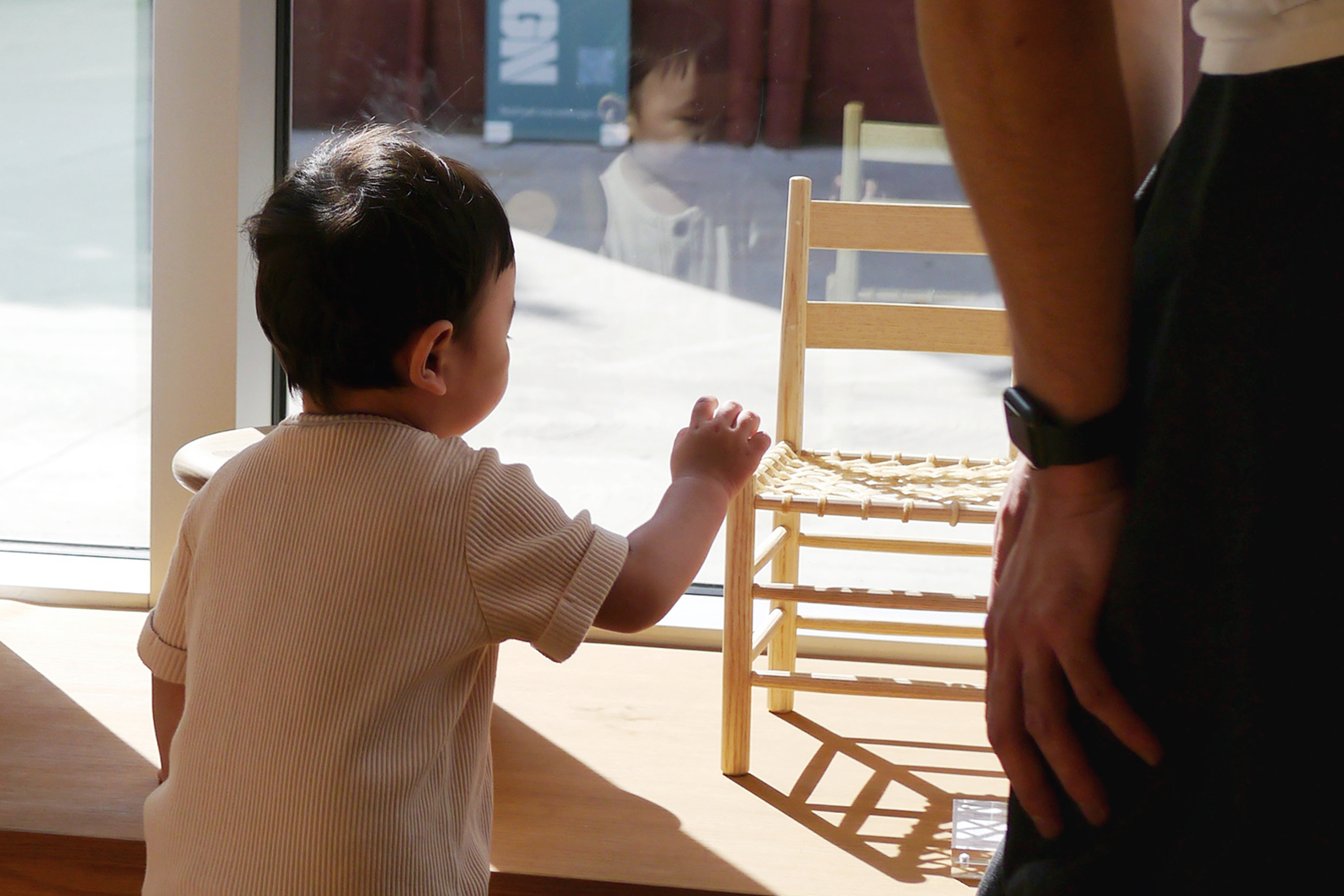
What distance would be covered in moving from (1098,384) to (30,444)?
90.4 inches

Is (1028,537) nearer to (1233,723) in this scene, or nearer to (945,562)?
(1233,723)

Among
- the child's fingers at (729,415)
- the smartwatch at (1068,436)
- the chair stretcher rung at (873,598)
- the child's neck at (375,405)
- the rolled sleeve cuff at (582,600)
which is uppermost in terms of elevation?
the smartwatch at (1068,436)

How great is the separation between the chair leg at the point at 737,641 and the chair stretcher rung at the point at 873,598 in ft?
0.09

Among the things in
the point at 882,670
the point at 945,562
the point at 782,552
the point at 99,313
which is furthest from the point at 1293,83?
the point at 99,313

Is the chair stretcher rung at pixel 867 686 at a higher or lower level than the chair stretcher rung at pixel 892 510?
lower

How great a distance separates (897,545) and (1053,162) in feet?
4.06

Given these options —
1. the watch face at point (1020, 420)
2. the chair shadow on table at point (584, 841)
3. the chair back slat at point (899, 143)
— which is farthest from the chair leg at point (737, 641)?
the watch face at point (1020, 420)

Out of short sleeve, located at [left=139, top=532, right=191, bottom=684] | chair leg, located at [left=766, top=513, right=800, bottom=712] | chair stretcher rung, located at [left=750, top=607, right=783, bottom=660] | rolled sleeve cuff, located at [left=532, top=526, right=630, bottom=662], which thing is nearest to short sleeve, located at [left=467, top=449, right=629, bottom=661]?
rolled sleeve cuff, located at [left=532, top=526, right=630, bottom=662]

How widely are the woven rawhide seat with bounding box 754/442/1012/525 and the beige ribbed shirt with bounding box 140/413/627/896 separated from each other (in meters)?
0.64

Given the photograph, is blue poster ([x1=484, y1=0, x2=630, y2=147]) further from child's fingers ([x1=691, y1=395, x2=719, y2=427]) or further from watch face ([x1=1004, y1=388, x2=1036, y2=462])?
watch face ([x1=1004, y1=388, x2=1036, y2=462])

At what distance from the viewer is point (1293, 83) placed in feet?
1.32

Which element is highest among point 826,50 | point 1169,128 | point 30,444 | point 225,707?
point 826,50

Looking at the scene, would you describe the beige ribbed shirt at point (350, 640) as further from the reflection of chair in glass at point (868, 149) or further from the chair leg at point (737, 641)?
the reflection of chair in glass at point (868, 149)

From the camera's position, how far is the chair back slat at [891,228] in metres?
1.77
